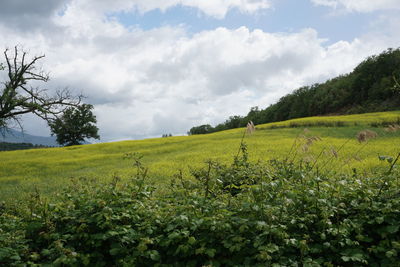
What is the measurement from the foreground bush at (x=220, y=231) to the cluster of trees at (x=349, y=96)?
153 ft

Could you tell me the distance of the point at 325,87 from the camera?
70.0 meters

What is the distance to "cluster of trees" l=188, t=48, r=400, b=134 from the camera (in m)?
54.8

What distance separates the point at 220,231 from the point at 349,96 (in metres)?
65.1

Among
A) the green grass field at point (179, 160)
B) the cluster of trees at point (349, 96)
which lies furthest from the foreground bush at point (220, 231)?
the cluster of trees at point (349, 96)

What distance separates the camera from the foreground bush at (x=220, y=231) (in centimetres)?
450

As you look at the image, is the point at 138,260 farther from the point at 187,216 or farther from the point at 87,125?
the point at 87,125

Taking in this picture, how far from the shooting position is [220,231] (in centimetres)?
476

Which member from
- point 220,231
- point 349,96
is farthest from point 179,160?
point 349,96

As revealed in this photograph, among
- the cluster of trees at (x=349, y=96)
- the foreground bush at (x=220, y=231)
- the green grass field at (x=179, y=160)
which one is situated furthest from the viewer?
the cluster of trees at (x=349, y=96)

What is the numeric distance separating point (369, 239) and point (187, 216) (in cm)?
259

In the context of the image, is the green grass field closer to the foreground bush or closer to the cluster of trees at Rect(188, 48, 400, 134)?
the foreground bush

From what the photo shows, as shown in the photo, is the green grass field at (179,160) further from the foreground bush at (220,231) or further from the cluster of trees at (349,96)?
the cluster of trees at (349,96)

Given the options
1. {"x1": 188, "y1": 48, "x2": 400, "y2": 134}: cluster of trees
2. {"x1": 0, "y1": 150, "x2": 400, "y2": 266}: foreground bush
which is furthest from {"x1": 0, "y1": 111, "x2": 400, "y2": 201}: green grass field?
{"x1": 188, "y1": 48, "x2": 400, "y2": 134}: cluster of trees

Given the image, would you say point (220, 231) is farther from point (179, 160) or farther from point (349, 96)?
point (349, 96)
